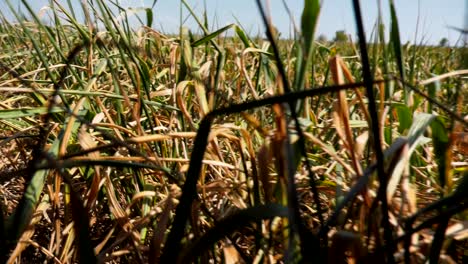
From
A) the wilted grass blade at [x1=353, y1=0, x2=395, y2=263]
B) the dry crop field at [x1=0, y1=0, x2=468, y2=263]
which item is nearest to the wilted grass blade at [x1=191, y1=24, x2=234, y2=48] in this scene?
the dry crop field at [x1=0, y1=0, x2=468, y2=263]

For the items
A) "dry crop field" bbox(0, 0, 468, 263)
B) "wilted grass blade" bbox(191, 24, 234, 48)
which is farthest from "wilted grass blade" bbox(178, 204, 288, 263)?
"wilted grass blade" bbox(191, 24, 234, 48)

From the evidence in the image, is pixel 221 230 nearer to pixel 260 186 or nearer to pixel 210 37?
pixel 260 186

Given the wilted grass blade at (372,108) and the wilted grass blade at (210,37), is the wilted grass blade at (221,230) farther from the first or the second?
the wilted grass blade at (210,37)

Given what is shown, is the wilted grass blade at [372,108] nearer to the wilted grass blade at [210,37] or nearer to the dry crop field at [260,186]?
the dry crop field at [260,186]

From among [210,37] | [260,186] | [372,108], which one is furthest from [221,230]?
[210,37]

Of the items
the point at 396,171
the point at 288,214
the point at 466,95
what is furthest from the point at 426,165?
the point at 288,214

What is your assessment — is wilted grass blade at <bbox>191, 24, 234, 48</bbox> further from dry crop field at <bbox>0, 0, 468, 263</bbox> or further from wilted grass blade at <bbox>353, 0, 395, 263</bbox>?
wilted grass blade at <bbox>353, 0, 395, 263</bbox>

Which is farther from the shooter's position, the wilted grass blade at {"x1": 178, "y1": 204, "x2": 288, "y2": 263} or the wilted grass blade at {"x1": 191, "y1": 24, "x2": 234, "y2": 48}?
the wilted grass blade at {"x1": 191, "y1": 24, "x2": 234, "y2": 48}

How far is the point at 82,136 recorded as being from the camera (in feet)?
2.28

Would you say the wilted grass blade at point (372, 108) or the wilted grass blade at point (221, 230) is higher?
the wilted grass blade at point (372, 108)

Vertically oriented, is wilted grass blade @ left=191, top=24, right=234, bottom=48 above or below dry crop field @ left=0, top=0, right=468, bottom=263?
above

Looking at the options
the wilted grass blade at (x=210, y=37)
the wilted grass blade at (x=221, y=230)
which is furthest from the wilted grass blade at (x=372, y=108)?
the wilted grass blade at (x=210, y=37)

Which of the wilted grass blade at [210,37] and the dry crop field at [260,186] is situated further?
the wilted grass blade at [210,37]

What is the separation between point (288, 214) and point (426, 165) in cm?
52
